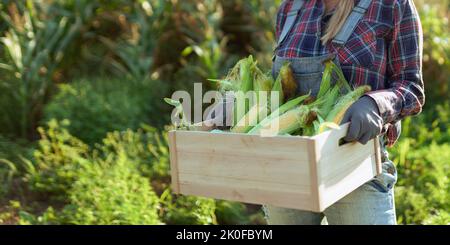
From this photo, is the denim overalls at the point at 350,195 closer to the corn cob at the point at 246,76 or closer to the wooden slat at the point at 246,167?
the corn cob at the point at 246,76

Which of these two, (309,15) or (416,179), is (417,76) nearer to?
(309,15)

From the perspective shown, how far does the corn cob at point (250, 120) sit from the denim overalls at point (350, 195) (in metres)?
0.24

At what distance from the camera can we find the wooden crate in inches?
62.3

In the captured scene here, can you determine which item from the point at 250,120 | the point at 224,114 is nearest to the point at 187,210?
the point at 224,114

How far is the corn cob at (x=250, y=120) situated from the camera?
183 cm

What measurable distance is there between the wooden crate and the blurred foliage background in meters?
1.14

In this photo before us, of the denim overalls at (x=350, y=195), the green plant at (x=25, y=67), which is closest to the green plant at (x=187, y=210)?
the denim overalls at (x=350, y=195)

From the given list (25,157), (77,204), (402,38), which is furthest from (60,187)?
(402,38)

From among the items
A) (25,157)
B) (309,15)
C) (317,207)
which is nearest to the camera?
(317,207)

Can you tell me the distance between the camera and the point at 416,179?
363 cm

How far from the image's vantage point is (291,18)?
7.02 feet

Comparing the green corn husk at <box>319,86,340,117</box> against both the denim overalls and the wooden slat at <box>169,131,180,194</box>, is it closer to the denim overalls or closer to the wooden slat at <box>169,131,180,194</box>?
the denim overalls

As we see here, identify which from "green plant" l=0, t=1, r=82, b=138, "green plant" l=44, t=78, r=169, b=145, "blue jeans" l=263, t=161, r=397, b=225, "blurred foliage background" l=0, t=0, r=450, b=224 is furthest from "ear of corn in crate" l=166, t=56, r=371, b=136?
"green plant" l=0, t=1, r=82, b=138
